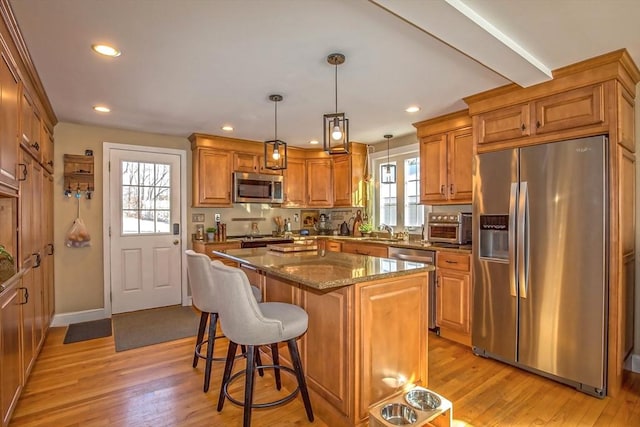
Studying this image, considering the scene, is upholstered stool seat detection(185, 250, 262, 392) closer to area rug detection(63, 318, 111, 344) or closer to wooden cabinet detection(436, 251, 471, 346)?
area rug detection(63, 318, 111, 344)

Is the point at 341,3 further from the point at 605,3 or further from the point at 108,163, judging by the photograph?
the point at 108,163

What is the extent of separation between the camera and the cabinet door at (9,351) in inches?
70.8

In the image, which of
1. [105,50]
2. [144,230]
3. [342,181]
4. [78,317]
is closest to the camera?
[105,50]

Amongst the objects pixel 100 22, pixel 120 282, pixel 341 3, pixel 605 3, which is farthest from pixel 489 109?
pixel 120 282

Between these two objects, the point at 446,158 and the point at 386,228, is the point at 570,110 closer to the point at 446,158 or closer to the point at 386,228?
the point at 446,158

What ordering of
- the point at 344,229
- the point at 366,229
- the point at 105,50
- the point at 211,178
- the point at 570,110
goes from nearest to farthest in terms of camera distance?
the point at 105,50 → the point at 570,110 → the point at 211,178 → the point at 366,229 → the point at 344,229

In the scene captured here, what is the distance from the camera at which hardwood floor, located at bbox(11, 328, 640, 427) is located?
208 centimetres

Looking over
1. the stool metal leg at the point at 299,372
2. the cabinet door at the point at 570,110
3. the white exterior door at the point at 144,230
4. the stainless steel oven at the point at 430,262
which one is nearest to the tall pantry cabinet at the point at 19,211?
the white exterior door at the point at 144,230

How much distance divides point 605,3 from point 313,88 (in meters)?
1.88

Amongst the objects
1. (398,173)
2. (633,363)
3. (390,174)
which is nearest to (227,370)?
(633,363)

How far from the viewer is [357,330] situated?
186cm

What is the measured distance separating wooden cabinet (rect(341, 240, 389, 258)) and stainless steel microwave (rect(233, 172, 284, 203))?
1280 mm

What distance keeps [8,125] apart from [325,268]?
78.4 inches

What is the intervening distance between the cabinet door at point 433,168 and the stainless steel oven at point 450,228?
25cm
